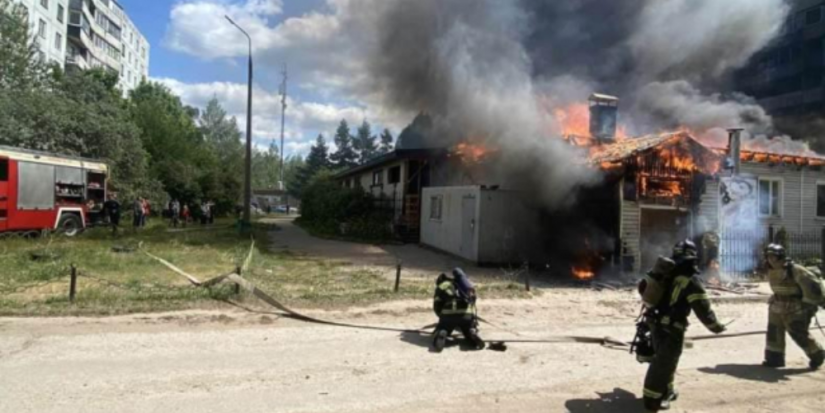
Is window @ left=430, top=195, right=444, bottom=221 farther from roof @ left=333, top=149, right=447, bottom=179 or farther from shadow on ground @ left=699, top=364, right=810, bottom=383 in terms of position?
shadow on ground @ left=699, top=364, right=810, bottom=383

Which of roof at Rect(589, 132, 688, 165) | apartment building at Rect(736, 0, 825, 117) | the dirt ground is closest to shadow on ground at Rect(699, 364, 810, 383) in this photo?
the dirt ground

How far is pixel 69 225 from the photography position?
18.4 meters

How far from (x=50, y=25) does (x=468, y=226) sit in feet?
145

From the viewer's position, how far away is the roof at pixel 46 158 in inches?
643

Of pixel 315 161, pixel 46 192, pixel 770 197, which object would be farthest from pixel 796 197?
pixel 315 161

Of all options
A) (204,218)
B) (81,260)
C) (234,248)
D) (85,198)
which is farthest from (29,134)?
(81,260)

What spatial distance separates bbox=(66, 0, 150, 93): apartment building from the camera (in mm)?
48281

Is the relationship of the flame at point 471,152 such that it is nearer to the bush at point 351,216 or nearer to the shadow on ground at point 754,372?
the bush at point 351,216

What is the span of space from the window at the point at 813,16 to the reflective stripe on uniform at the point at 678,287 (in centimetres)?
4249

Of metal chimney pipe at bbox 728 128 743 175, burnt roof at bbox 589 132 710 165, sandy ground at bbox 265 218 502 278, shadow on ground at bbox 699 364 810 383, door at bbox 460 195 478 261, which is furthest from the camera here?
door at bbox 460 195 478 261

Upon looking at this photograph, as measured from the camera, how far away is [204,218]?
98.7 feet

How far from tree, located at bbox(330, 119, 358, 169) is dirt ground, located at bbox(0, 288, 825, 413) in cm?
8019

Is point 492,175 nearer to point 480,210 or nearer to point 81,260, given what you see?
point 480,210

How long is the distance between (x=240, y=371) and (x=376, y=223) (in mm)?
18288
